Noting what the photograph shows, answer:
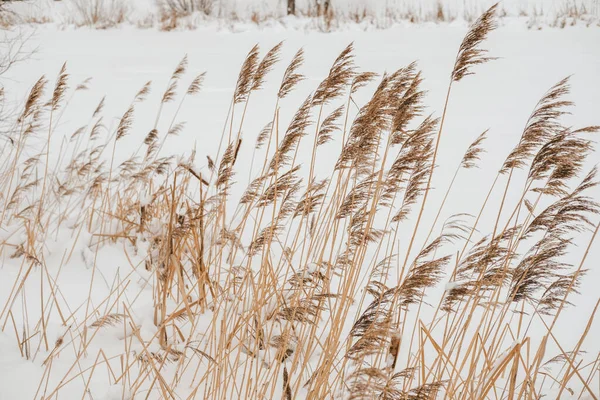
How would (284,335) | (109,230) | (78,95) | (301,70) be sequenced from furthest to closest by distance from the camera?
(301,70) → (78,95) → (109,230) → (284,335)

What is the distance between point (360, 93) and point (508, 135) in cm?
258

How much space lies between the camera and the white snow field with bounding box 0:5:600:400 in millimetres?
1723

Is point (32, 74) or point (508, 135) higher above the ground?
point (32, 74)

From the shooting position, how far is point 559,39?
891 centimetres

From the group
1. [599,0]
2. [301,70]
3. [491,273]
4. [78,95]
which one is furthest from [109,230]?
[599,0]

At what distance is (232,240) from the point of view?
2.13m

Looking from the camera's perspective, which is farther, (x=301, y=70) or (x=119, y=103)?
(x=301, y=70)

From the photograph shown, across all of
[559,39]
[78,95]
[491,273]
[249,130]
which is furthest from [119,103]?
→ [559,39]

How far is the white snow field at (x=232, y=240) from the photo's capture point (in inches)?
67.8

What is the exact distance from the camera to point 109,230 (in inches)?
127

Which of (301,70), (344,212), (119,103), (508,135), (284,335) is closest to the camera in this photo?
(284,335)

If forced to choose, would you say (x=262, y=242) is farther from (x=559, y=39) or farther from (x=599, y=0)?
(x=599, y=0)

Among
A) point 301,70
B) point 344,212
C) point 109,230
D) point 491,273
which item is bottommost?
point 109,230

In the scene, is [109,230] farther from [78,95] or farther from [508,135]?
[78,95]
